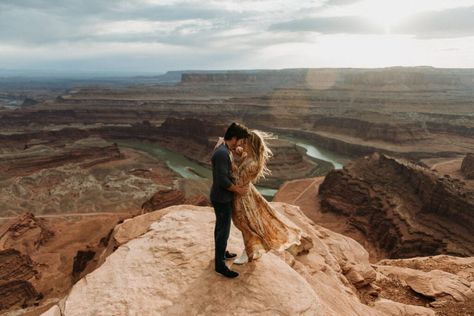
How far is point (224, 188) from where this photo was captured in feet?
16.2

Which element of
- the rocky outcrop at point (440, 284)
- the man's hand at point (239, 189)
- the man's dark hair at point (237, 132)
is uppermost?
the man's dark hair at point (237, 132)

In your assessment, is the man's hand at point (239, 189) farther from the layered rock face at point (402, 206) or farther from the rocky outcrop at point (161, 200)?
the rocky outcrop at point (161, 200)

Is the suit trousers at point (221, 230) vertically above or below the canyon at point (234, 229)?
above

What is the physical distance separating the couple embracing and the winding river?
37.2 meters

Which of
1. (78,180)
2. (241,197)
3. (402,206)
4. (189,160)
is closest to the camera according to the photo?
(241,197)

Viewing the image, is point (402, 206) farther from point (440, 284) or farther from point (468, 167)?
point (468, 167)

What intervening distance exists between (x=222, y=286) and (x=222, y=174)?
154 centimetres

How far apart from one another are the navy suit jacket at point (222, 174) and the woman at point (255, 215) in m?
0.18

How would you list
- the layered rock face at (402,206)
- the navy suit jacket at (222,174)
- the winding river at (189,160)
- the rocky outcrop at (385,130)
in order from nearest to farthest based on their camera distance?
the navy suit jacket at (222,174)
the layered rock face at (402,206)
the winding river at (189,160)
the rocky outcrop at (385,130)

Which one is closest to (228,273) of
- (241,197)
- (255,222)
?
(255,222)

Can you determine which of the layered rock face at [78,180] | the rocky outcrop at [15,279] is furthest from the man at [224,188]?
the layered rock face at [78,180]

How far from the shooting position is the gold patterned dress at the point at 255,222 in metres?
5.02

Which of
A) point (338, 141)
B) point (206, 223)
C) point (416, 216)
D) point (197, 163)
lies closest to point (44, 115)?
point (197, 163)

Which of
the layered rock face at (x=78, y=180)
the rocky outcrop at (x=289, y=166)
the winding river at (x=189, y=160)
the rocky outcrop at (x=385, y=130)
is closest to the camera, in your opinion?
the layered rock face at (x=78, y=180)
